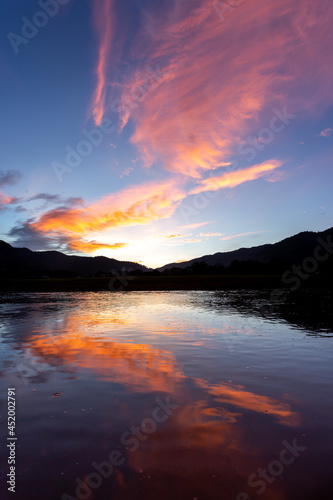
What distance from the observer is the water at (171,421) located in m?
3.93

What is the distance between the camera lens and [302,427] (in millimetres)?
5336

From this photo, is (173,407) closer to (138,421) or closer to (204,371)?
(138,421)

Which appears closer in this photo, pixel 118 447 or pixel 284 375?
pixel 118 447

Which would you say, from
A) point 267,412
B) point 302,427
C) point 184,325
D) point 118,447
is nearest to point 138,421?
point 118,447

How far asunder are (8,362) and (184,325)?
10.1m

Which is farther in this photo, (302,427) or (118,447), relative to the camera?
(302,427)

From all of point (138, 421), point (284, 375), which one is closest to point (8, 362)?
point (138, 421)

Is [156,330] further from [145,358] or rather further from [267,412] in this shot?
[267,412]

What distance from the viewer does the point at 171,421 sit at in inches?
219

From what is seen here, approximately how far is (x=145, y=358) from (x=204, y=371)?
2.41 meters

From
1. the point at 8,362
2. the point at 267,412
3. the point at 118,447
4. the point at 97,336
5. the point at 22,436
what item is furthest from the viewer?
the point at 97,336

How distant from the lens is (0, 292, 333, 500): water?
12.9ft

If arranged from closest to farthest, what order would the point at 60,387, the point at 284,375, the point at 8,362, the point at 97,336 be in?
the point at 60,387 → the point at 284,375 → the point at 8,362 → the point at 97,336

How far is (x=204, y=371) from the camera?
8.65m
